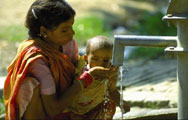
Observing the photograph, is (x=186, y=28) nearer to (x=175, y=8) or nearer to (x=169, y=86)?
(x=175, y=8)

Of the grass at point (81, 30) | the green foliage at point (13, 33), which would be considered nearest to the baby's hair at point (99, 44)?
the grass at point (81, 30)

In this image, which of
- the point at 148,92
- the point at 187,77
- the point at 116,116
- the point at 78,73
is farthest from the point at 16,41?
the point at 187,77

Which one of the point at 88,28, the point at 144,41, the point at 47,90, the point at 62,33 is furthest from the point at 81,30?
the point at 144,41

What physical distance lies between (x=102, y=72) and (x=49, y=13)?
1.47 feet

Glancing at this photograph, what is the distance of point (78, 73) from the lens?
9.77ft

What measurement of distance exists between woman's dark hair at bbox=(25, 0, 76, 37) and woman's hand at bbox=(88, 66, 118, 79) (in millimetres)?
329

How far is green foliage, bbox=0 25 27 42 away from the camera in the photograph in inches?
289

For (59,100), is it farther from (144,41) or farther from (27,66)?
(144,41)

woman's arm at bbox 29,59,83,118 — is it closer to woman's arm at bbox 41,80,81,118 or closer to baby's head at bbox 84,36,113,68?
woman's arm at bbox 41,80,81,118

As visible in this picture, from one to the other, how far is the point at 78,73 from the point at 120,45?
0.41 m

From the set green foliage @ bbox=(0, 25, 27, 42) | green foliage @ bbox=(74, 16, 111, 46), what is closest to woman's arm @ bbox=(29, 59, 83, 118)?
green foliage @ bbox=(74, 16, 111, 46)

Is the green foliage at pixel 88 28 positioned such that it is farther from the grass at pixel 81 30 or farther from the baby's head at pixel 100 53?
the baby's head at pixel 100 53

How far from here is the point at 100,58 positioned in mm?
2996

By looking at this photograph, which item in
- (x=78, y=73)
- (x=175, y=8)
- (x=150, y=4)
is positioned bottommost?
(x=150, y=4)
